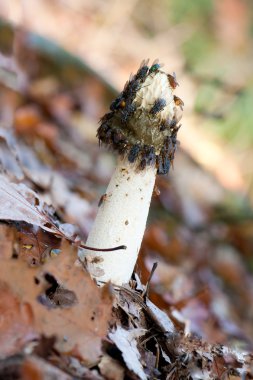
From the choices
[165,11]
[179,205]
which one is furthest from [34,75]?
[165,11]

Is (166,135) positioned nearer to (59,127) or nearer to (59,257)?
(59,257)

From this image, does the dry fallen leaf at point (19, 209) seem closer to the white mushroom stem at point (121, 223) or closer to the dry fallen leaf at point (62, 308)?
the white mushroom stem at point (121, 223)

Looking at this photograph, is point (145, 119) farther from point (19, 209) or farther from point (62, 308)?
point (62, 308)

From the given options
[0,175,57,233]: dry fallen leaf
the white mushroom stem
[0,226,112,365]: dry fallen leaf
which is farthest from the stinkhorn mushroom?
[0,226,112,365]: dry fallen leaf

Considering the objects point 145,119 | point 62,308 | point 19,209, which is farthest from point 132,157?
point 62,308

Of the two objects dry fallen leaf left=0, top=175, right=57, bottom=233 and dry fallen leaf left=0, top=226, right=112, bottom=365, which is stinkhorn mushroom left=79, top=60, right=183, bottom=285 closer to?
dry fallen leaf left=0, top=175, right=57, bottom=233

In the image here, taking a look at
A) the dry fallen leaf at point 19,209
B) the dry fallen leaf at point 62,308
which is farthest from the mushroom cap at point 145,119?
the dry fallen leaf at point 62,308

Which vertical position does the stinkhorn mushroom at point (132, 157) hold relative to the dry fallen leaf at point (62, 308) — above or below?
above
